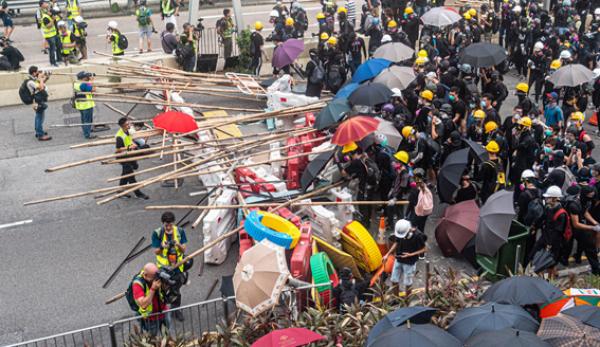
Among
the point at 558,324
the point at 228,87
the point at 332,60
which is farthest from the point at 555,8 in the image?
the point at 558,324

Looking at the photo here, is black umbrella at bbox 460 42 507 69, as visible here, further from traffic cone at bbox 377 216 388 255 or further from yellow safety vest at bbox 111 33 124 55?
yellow safety vest at bbox 111 33 124 55

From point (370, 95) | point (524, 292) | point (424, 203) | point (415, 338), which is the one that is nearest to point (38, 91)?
point (370, 95)

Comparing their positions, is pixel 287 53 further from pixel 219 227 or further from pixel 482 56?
pixel 219 227

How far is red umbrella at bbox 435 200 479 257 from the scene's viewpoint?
12.5m

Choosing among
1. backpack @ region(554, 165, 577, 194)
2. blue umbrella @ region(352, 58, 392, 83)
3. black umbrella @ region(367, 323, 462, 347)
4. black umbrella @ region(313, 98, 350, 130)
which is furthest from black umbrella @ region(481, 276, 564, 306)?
blue umbrella @ region(352, 58, 392, 83)

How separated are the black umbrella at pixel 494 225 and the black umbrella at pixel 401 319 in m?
2.91

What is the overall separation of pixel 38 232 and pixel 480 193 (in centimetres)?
786

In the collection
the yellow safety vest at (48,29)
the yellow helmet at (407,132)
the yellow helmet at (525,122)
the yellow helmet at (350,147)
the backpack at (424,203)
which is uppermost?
the yellow safety vest at (48,29)

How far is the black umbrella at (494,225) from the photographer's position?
11.6 metres

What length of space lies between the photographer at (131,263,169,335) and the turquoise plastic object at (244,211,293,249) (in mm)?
1756

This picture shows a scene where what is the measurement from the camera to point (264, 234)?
454 inches

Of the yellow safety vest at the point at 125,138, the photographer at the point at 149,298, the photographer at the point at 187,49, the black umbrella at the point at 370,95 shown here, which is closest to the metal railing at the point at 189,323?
the photographer at the point at 149,298

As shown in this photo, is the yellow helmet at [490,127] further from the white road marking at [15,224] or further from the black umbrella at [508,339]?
the white road marking at [15,224]

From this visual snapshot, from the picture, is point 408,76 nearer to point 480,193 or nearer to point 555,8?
point 480,193
